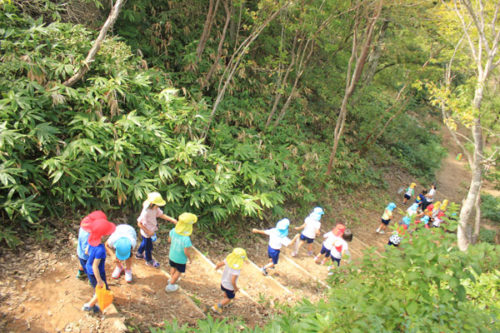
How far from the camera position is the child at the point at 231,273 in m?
4.72

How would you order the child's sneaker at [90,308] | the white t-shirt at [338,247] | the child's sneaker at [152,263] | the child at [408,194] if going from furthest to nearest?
the child at [408,194] < the white t-shirt at [338,247] < the child's sneaker at [152,263] < the child's sneaker at [90,308]

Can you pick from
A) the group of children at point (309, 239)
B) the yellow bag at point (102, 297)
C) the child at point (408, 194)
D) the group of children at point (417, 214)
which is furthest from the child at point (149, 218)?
the child at point (408, 194)

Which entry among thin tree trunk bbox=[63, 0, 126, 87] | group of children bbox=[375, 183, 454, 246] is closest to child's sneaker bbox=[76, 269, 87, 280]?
thin tree trunk bbox=[63, 0, 126, 87]

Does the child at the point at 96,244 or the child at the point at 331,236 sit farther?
the child at the point at 331,236

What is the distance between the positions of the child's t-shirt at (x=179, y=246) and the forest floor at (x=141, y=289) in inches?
27.3

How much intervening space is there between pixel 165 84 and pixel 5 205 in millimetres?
4742

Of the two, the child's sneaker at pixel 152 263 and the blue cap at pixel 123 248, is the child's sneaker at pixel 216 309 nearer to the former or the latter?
the child's sneaker at pixel 152 263

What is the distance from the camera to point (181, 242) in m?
4.74

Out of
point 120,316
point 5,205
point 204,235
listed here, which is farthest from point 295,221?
point 5,205

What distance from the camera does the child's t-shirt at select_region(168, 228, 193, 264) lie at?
187 inches

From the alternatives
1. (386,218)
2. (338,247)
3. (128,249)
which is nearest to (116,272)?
(128,249)

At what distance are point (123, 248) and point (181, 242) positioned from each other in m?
0.86

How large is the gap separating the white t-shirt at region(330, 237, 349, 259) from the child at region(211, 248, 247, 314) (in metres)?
3.08

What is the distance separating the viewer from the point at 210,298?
5.44 meters
